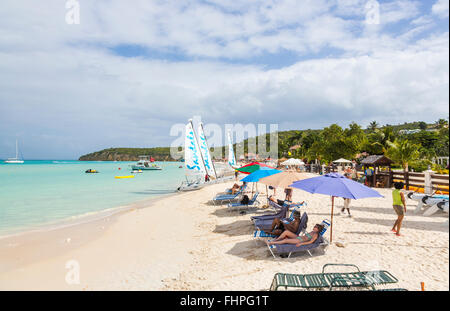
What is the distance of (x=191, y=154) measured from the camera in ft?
76.9

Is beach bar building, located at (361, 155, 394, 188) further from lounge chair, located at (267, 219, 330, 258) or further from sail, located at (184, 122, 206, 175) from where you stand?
sail, located at (184, 122, 206, 175)

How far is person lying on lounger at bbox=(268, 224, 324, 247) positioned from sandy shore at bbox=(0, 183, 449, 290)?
1.09 feet

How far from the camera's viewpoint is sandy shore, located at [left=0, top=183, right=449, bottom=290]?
17.3ft

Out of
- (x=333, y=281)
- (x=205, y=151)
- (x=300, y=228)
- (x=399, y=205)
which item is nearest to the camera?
(x=333, y=281)

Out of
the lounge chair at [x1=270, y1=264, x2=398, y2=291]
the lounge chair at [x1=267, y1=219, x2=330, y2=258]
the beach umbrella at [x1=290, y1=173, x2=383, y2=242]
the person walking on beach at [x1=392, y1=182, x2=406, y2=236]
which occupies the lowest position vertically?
the lounge chair at [x1=267, y1=219, x2=330, y2=258]

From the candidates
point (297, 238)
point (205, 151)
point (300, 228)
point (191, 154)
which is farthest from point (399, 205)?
point (205, 151)

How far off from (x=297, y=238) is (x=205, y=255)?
2.40m

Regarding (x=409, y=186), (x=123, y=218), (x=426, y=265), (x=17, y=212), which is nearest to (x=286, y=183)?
(x=426, y=265)

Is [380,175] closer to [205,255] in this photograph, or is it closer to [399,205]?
[399,205]

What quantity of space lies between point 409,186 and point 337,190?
40.2 feet

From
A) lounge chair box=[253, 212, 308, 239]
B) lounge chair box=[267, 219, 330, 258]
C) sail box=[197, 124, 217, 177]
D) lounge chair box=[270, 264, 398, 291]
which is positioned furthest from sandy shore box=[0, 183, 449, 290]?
sail box=[197, 124, 217, 177]

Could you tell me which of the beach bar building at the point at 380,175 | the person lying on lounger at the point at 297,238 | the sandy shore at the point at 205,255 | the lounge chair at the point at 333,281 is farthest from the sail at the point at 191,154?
the lounge chair at the point at 333,281

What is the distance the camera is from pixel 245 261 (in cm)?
604
